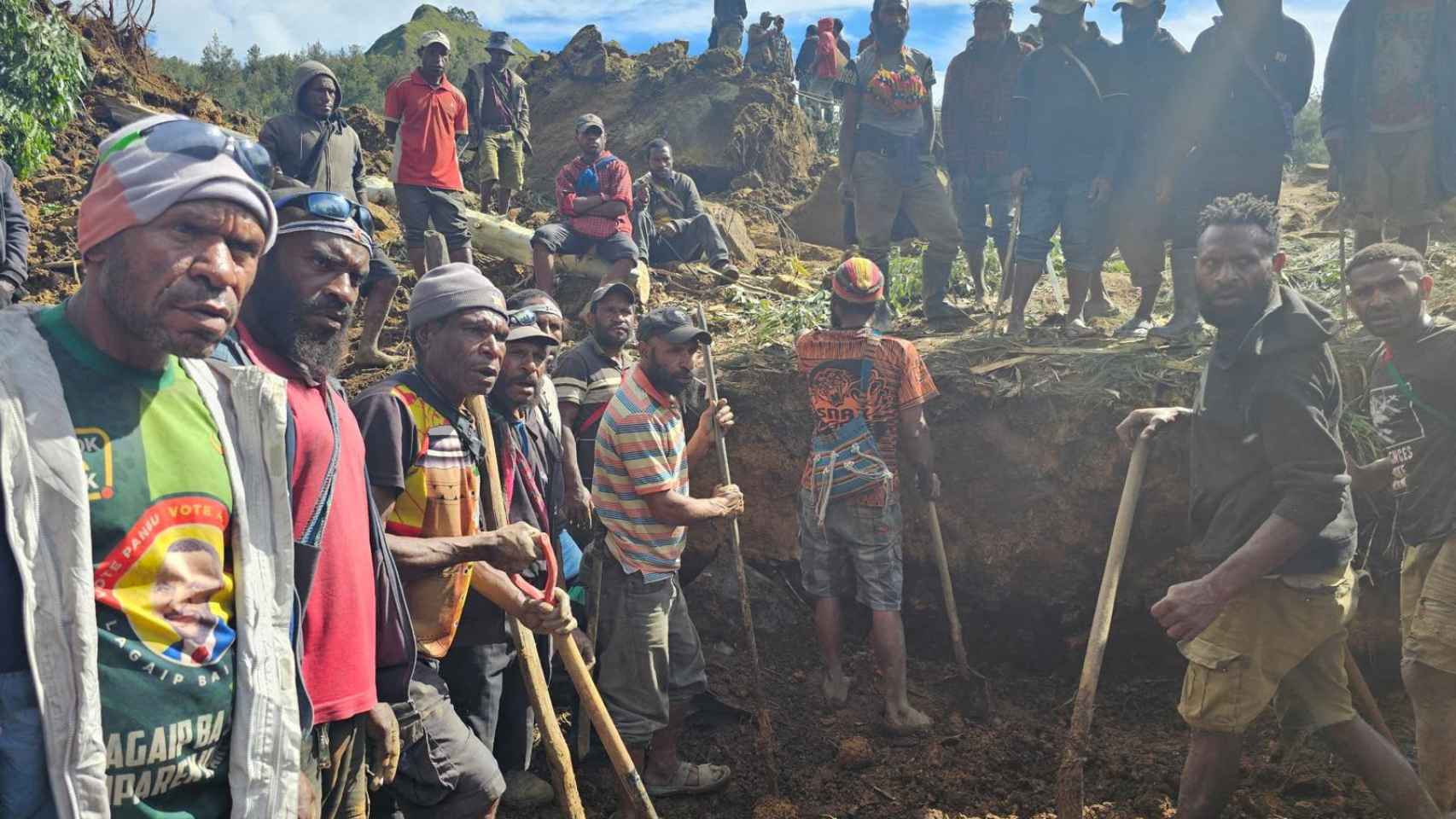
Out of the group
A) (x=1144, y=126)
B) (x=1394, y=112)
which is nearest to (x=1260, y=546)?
(x=1394, y=112)

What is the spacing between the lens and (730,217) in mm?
11742

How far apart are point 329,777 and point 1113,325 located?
19.9ft

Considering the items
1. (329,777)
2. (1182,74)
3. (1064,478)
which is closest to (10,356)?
(329,777)

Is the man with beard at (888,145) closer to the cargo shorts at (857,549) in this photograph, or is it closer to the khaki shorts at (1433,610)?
the cargo shorts at (857,549)

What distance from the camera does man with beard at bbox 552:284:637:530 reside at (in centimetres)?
521

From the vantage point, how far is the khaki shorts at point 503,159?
11555mm

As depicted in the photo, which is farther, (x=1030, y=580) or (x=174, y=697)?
(x=1030, y=580)

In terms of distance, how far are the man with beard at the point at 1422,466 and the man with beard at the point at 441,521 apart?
3.22 meters

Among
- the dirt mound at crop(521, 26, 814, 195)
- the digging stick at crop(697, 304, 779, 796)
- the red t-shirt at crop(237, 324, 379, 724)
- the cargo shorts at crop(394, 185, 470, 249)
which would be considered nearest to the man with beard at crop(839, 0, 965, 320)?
the digging stick at crop(697, 304, 779, 796)

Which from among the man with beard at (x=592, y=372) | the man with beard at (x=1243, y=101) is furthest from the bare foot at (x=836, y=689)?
the man with beard at (x=1243, y=101)

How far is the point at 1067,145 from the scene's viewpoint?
252 inches

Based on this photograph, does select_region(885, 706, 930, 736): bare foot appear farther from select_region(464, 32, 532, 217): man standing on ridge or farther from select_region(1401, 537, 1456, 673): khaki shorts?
select_region(464, 32, 532, 217): man standing on ridge

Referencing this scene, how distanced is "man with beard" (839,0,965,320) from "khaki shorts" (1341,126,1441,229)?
251cm

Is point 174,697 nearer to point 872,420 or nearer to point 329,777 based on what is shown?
point 329,777
